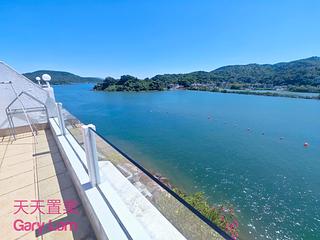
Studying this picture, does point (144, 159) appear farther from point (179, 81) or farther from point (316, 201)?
point (179, 81)

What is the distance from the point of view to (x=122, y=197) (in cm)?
121

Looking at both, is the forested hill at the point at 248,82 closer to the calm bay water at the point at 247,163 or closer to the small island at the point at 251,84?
the small island at the point at 251,84

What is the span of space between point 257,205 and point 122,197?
6812 millimetres

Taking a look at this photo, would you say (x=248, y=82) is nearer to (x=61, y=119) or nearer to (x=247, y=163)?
(x=247, y=163)

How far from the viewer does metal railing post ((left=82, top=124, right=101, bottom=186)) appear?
1.22 m

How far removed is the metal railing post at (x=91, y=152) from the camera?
4.01ft

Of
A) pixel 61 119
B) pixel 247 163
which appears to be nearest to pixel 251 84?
pixel 247 163

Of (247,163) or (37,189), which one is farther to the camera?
(247,163)

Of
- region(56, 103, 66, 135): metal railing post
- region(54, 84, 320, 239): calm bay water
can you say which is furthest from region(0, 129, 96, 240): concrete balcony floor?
region(54, 84, 320, 239): calm bay water

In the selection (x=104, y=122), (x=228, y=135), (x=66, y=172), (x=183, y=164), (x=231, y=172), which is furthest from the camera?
(x=104, y=122)

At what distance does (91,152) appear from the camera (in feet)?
4.23

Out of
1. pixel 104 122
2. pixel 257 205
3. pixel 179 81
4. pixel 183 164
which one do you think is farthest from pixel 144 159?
pixel 179 81

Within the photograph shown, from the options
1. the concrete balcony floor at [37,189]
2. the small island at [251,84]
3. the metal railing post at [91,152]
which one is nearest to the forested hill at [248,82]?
the small island at [251,84]

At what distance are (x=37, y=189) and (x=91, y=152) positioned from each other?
1197 mm
